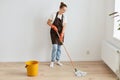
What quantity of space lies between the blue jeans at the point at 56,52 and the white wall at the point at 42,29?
258 millimetres

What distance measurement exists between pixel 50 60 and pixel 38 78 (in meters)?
1.18

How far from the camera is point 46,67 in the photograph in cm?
457

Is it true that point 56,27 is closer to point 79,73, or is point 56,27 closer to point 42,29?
point 42,29

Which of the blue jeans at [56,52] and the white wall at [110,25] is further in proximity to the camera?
the blue jeans at [56,52]

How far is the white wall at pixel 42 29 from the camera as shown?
480 cm

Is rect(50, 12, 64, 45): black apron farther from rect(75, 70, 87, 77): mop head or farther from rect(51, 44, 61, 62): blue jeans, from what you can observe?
rect(75, 70, 87, 77): mop head

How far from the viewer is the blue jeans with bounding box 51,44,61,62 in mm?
4617

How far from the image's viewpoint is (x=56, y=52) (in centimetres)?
477

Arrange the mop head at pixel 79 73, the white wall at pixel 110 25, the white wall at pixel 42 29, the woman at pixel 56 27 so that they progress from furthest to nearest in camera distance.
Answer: the white wall at pixel 42 29 < the woman at pixel 56 27 < the white wall at pixel 110 25 < the mop head at pixel 79 73

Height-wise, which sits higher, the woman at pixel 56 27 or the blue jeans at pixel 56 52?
the woman at pixel 56 27

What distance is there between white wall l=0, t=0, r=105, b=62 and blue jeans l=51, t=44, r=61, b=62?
258 millimetres

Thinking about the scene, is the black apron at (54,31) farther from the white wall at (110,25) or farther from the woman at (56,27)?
the white wall at (110,25)

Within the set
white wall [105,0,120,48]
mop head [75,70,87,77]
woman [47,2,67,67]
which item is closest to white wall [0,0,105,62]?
white wall [105,0,120,48]

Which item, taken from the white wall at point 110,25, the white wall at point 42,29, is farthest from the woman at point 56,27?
the white wall at point 110,25
